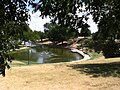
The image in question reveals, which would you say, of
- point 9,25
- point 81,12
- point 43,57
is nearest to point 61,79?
point 81,12

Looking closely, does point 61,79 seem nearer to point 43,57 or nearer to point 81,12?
point 81,12

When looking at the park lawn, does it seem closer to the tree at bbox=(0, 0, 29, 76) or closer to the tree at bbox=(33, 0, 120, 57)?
the tree at bbox=(33, 0, 120, 57)

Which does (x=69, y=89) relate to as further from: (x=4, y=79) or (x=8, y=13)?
(x=8, y=13)

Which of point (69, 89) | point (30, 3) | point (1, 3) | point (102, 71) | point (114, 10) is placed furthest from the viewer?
point (102, 71)

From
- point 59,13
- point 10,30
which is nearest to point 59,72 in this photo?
point 59,13

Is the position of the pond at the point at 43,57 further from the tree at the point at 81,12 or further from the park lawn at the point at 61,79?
the tree at the point at 81,12

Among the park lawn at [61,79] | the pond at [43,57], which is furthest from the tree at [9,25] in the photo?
the pond at [43,57]

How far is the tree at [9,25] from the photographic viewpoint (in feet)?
26.6

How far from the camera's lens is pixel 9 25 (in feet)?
27.5

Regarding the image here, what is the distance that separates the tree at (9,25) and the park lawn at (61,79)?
9626 mm

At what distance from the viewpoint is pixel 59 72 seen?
2241cm

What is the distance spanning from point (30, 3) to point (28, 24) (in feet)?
2.01

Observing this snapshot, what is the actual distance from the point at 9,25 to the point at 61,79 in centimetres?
1204

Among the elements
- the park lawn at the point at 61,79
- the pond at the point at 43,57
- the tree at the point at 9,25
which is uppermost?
the tree at the point at 9,25
